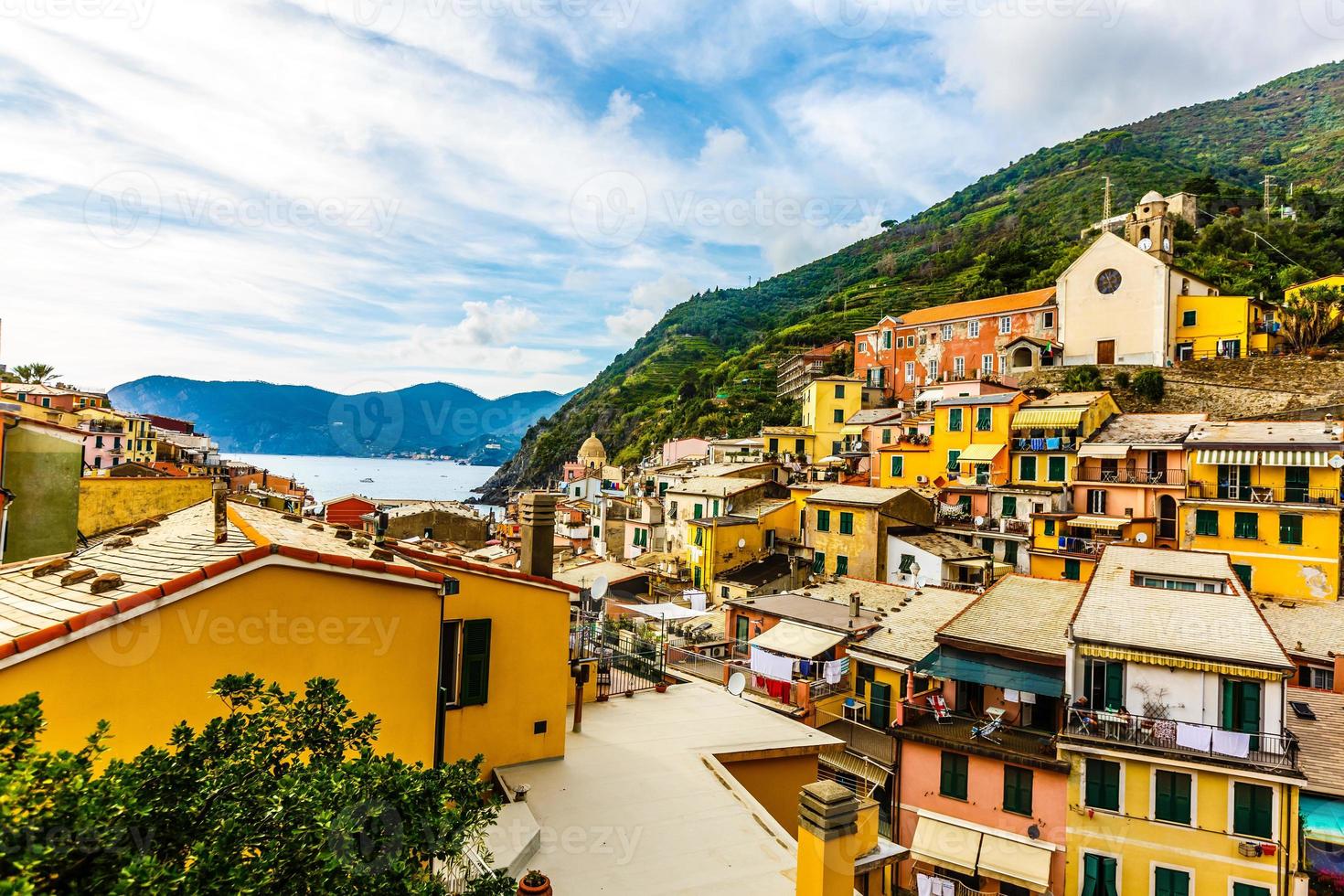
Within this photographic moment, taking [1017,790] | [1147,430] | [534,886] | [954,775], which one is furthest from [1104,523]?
[534,886]

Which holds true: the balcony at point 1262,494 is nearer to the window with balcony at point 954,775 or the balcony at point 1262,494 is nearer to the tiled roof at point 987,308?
the window with balcony at point 954,775

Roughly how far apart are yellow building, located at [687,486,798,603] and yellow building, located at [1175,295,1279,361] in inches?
1170

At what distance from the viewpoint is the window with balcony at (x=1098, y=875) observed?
47.8 feet

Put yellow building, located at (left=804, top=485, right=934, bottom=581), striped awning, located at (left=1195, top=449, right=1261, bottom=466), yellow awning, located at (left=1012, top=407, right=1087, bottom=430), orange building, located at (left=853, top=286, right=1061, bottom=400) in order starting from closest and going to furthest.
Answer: striped awning, located at (left=1195, top=449, right=1261, bottom=466)
yellow building, located at (left=804, top=485, right=934, bottom=581)
yellow awning, located at (left=1012, top=407, right=1087, bottom=430)
orange building, located at (left=853, top=286, right=1061, bottom=400)

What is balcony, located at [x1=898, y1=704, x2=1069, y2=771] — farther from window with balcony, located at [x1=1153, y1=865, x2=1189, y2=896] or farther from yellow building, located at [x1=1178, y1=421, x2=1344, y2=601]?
yellow building, located at [x1=1178, y1=421, x2=1344, y2=601]

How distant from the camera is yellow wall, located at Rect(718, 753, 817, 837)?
10467 millimetres

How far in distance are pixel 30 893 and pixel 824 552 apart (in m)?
31.1

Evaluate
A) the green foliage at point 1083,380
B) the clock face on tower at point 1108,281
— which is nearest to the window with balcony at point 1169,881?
the green foliage at point 1083,380

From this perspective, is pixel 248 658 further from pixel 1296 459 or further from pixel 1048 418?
pixel 1048 418

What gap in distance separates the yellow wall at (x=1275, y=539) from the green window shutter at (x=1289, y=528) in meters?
0.08

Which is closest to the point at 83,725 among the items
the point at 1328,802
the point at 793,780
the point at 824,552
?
the point at 793,780

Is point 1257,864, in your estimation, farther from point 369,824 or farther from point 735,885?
point 369,824

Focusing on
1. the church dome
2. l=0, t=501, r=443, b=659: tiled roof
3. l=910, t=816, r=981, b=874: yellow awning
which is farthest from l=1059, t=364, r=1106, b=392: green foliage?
the church dome

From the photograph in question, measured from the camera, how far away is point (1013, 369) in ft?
160
